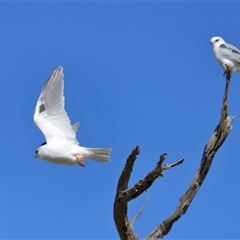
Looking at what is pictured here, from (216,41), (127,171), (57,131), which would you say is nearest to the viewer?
(127,171)

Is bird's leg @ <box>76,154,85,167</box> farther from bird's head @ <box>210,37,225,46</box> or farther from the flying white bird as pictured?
bird's head @ <box>210,37,225,46</box>

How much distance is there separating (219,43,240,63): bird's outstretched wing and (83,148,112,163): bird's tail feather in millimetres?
2401

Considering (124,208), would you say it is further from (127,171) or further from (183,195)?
(183,195)

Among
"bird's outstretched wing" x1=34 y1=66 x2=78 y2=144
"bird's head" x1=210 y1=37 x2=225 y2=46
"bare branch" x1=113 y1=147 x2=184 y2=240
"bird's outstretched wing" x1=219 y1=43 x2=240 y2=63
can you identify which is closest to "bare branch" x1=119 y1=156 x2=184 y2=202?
"bare branch" x1=113 y1=147 x2=184 y2=240

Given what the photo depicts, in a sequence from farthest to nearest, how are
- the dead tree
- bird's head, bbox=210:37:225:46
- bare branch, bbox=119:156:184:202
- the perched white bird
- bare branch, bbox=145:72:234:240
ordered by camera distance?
bird's head, bbox=210:37:225:46, the perched white bird, bare branch, bbox=145:72:234:240, the dead tree, bare branch, bbox=119:156:184:202

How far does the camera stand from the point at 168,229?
8.91 m

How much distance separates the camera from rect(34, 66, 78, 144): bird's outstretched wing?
10969 mm

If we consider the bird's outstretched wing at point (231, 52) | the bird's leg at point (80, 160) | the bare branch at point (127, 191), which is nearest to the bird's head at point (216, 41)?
the bird's outstretched wing at point (231, 52)

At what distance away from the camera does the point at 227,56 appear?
440 inches

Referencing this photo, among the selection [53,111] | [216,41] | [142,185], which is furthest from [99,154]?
[216,41]

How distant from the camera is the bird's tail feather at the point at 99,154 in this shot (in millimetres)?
9961

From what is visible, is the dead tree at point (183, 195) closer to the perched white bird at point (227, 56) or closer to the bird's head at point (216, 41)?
the perched white bird at point (227, 56)

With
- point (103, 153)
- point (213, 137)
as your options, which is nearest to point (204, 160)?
point (213, 137)

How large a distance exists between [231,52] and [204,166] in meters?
2.86
